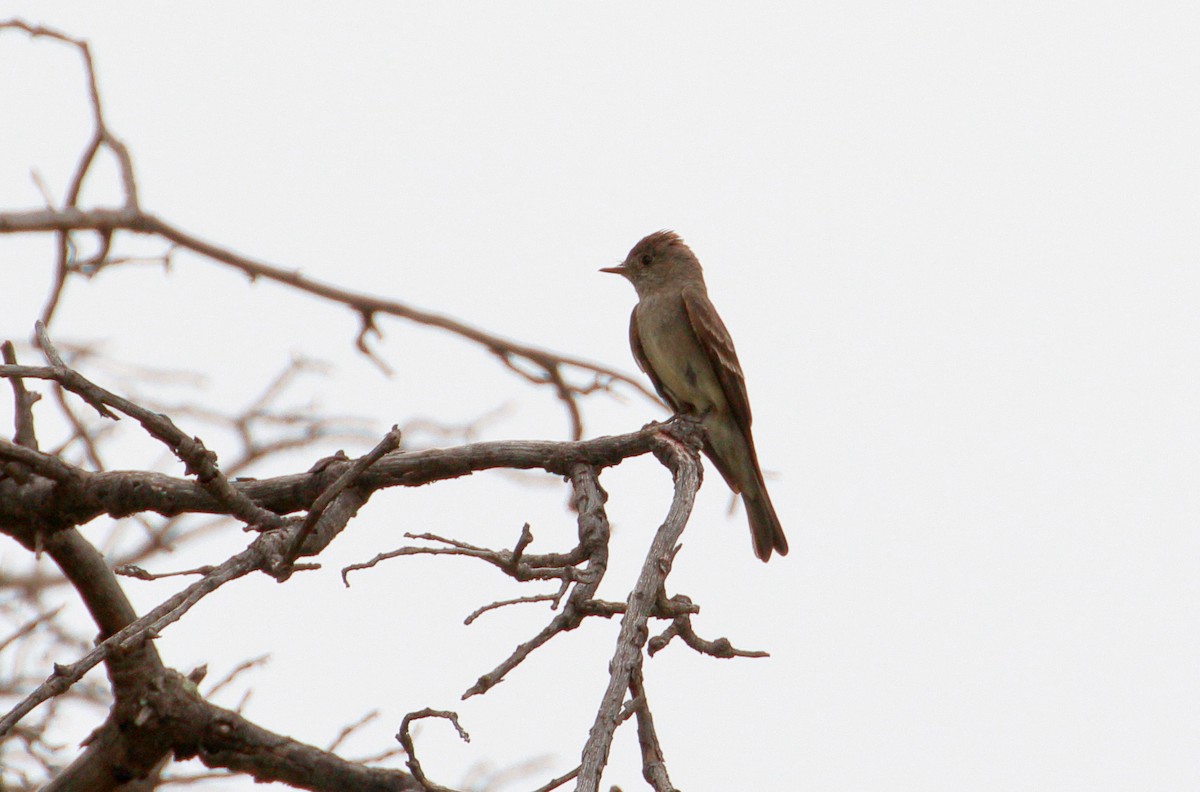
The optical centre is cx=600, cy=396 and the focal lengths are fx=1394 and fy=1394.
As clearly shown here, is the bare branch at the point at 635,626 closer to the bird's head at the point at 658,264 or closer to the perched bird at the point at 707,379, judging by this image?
the perched bird at the point at 707,379

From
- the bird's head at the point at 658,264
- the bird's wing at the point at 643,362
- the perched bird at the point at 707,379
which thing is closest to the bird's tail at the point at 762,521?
the perched bird at the point at 707,379

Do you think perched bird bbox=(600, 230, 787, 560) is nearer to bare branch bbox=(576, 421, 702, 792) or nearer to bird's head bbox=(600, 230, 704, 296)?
bird's head bbox=(600, 230, 704, 296)

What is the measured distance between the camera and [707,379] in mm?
7578

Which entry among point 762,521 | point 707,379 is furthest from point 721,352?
point 762,521

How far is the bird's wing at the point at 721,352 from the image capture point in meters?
7.38

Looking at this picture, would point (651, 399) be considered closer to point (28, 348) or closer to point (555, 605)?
point (28, 348)

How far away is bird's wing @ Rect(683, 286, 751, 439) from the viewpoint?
738 centimetres

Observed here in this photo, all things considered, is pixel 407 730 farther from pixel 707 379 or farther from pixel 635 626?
pixel 707 379

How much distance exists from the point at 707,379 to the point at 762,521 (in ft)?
2.70

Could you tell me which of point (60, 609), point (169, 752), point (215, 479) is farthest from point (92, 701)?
point (215, 479)

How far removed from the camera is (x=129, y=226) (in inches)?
199

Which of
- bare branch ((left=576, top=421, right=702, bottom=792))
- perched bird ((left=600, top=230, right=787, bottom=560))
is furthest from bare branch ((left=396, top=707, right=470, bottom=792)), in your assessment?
perched bird ((left=600, top=230, right=787, bottom=560))

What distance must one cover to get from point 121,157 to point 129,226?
28cm

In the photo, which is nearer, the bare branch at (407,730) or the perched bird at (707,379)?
the bare branch at (407,730)
